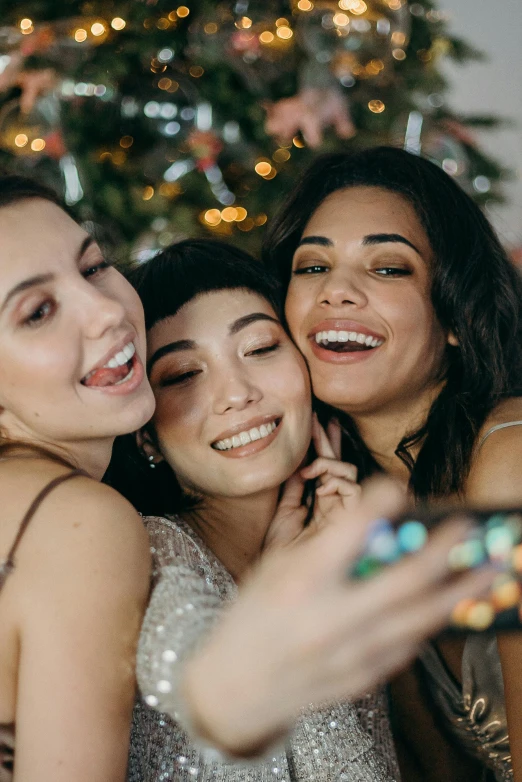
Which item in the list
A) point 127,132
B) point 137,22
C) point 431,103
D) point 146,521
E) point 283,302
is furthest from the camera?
point 431,103

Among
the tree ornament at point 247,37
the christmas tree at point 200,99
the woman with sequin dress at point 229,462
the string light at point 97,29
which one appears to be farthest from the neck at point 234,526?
the string light at point 97,29

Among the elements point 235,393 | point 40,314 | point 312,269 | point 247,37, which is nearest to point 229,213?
point 247,37

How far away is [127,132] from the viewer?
3184mm

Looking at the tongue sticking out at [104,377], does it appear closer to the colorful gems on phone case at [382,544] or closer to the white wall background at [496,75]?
the colorful gems on phone case at [382,544]

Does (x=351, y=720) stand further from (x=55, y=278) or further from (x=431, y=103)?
(x=431, y=103)

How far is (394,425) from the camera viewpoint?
1915 mm

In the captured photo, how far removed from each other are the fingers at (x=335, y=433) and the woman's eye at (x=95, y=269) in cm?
82

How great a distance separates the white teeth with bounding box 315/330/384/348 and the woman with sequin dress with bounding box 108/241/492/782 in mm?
78

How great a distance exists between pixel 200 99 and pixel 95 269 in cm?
194

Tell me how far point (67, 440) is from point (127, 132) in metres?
2.23

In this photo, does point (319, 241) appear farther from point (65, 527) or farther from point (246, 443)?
point (65, 527)

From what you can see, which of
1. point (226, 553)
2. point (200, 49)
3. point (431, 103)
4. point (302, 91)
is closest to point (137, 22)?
point (200, 49)

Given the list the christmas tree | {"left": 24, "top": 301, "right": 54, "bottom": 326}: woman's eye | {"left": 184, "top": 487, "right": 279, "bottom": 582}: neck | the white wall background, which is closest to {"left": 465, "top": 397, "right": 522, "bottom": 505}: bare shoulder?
{"left": 184, "top": 487, "right": 279, "bottom": 582}: neck

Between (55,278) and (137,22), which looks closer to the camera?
(55,278)
